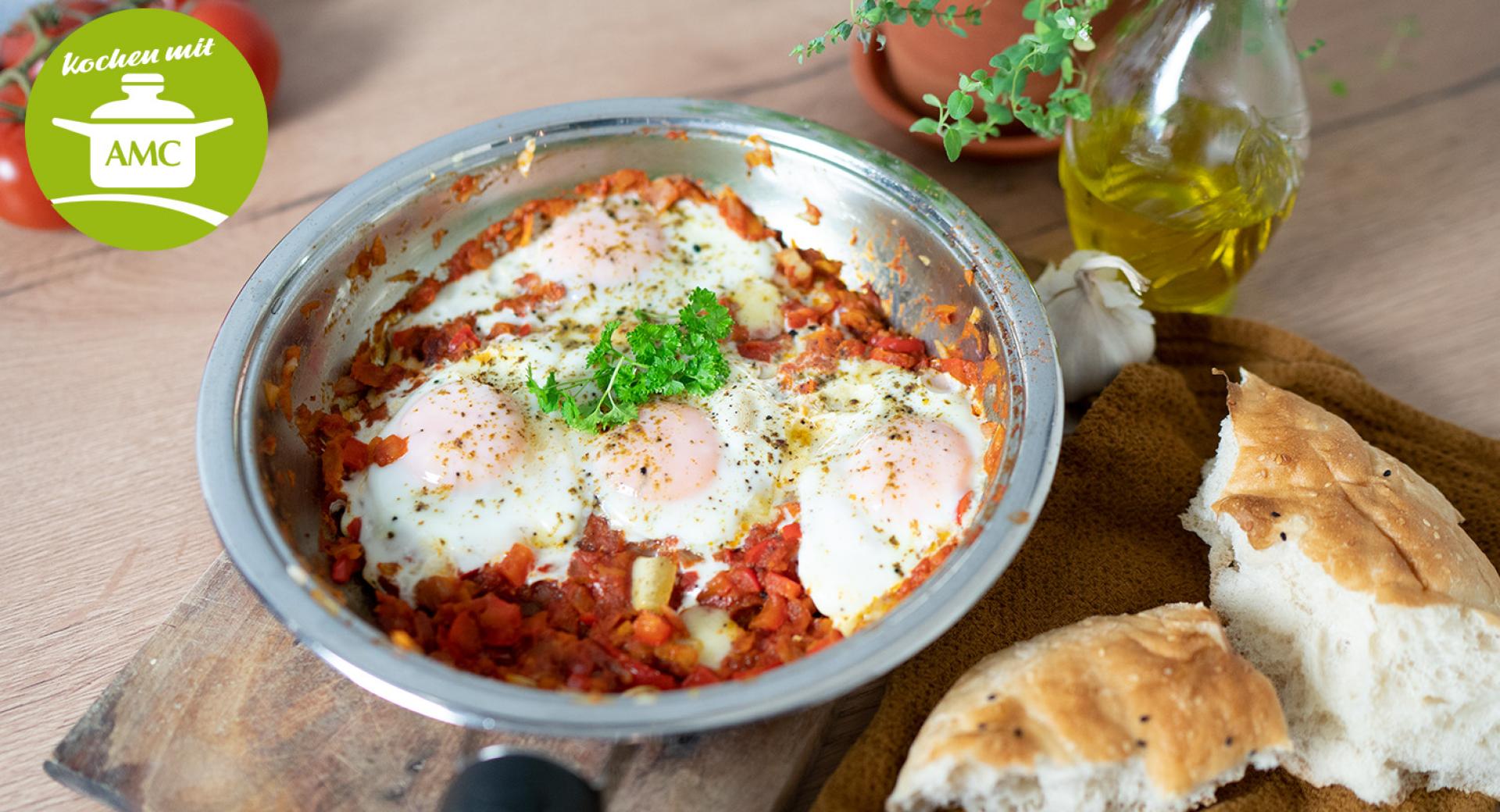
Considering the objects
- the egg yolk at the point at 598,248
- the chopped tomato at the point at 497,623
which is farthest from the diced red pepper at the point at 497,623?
the egg yolk at the point at 598,248

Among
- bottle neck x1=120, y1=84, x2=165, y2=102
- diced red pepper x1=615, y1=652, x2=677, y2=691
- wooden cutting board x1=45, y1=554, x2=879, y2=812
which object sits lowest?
wooden cutting board x1=45, y1=554, x2=879, y2=812

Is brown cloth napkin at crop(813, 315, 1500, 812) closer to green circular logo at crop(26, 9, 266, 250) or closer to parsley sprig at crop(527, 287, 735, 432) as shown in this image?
parsley sprig at crop(527, 287, 735, 432)

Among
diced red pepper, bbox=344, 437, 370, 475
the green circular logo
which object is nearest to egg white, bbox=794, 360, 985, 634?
diced red pepper, bbox=344, 437, 370, 475

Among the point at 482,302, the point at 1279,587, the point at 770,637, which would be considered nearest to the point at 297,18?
the point at 482,302

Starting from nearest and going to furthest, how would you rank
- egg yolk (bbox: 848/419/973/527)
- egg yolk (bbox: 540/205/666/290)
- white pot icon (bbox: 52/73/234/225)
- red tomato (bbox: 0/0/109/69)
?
egg yolk (bbox: 848/419/973/527) < egg yolk (bbox: 540/205/666/290) < white pot icon (bbox: 52/73/234/225) < red tomato (bbox: 0/0/109/69)

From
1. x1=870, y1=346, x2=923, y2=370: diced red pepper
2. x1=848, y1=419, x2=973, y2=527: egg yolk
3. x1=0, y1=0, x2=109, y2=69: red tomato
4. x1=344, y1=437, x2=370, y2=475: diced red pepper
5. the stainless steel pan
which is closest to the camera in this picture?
the stainless steel pan
